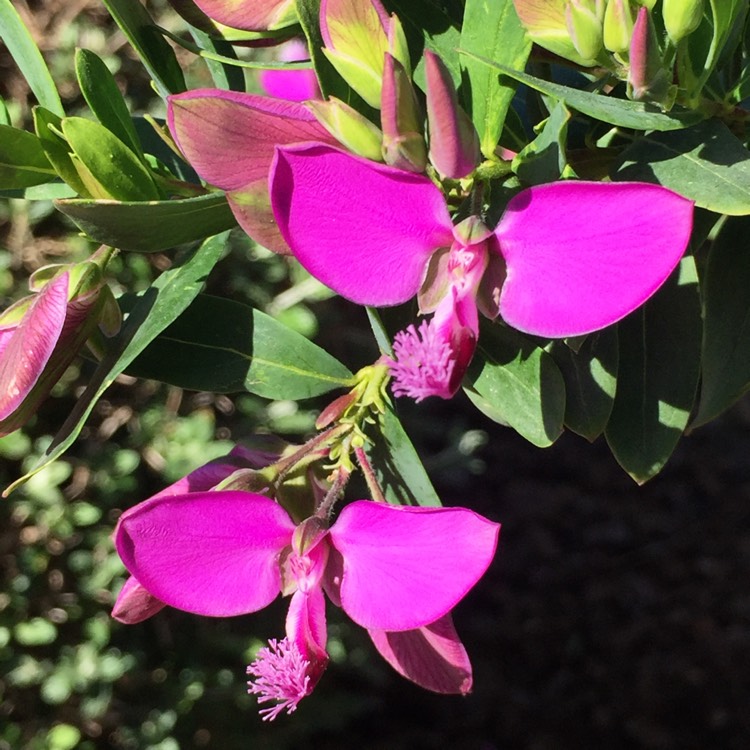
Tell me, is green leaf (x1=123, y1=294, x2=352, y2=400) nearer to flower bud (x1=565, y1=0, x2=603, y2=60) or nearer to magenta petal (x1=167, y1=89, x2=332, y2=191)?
magenta petal (x1=167, y1=89, x2=332, y2=191)

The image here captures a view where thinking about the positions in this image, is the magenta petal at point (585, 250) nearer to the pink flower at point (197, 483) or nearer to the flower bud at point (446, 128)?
the flower bud at point (446, 128)

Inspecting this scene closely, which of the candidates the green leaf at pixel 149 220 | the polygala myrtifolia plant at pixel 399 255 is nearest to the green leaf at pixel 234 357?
the polygala myrtifolia plant at pixel 399 255

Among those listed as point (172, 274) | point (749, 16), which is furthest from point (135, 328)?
point (749, 16)

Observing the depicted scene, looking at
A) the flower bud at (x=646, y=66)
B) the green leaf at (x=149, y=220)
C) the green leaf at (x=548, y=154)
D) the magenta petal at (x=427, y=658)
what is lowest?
the magenta petal at (x=427, y=658)

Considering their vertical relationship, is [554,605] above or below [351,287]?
below

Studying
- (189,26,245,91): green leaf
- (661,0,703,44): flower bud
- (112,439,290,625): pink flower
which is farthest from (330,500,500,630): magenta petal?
(189,26,245,91): green leaf

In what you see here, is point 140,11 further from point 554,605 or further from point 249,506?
point 554,605
